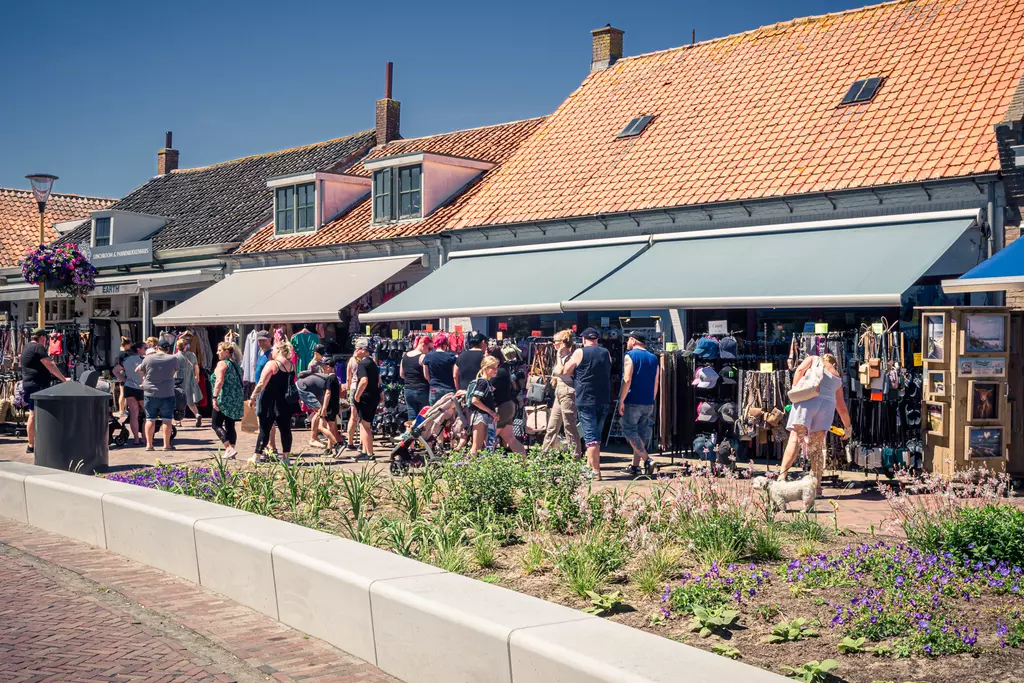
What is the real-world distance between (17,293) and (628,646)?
30.0 meters

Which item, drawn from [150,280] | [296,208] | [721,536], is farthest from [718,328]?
[150,280]

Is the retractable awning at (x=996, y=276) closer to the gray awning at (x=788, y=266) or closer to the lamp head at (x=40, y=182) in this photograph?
the gray awning at (x=788, y=266)

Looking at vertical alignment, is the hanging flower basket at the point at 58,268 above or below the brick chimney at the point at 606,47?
below

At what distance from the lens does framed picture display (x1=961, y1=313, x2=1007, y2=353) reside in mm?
11266

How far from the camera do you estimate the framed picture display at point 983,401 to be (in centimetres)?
1116

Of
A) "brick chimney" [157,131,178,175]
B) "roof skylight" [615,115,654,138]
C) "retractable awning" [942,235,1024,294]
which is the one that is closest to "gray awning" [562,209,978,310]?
"retractable awning" [942,235,1024,294]

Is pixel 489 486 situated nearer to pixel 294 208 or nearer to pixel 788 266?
pixel 788 266

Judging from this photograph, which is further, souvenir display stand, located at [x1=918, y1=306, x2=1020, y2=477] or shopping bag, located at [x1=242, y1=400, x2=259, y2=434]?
shopping bag, located at [x1=242, y1=400, x2=259, y2=434]

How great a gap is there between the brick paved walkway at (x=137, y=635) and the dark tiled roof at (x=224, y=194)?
18454 millimetres

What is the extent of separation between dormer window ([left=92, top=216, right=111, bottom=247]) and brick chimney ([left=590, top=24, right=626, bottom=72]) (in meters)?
14.6

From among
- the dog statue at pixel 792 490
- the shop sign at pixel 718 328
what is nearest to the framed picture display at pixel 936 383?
the shop sign at pixel 718 328

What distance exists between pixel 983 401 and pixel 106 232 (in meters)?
24.7

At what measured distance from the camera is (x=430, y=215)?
21672 millimetres

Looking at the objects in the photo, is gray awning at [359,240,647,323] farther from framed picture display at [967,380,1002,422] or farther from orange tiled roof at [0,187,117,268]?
orange tiled roof at [0,187,117,268]
